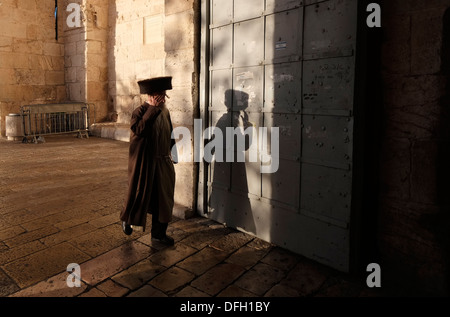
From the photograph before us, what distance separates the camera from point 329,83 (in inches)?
110

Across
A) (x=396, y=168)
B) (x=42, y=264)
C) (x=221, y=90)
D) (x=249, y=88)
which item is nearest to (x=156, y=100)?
(x=221, y=90)

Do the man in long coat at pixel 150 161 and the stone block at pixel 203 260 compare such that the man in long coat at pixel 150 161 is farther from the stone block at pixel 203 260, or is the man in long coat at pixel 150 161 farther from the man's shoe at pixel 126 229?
the stone block at pixel 203 260

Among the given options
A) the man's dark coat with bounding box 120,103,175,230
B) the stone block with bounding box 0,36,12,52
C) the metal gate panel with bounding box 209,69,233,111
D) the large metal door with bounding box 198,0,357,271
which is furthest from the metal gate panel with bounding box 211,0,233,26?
the stone block with bounding box 0,36,12,52

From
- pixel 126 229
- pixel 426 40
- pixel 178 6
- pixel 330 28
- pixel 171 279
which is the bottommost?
pixel 171 279

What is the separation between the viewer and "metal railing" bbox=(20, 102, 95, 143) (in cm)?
945

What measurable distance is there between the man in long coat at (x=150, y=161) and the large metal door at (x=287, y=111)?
727 mm

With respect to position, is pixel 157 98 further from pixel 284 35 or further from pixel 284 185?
pixel 284 185

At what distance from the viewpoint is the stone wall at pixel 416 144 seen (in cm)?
240

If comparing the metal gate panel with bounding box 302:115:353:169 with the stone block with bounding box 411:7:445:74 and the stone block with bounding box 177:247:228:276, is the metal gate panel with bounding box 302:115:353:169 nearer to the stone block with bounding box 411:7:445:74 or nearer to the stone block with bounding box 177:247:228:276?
the stone block with bounding box 411:7:445:74

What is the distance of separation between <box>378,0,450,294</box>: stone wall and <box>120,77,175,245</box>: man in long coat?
1.89 metres

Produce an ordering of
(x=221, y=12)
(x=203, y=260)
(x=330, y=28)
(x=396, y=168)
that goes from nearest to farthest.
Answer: (x=396, y=168), (x=330, y=28), (x=203, y=260), (x=221, y=12)

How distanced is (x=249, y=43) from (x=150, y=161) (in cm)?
150

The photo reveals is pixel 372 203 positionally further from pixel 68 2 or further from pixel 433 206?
pixel 68 2

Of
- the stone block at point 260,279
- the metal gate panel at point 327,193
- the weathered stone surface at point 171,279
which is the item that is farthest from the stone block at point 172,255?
the metal gate panel at point 327,193
